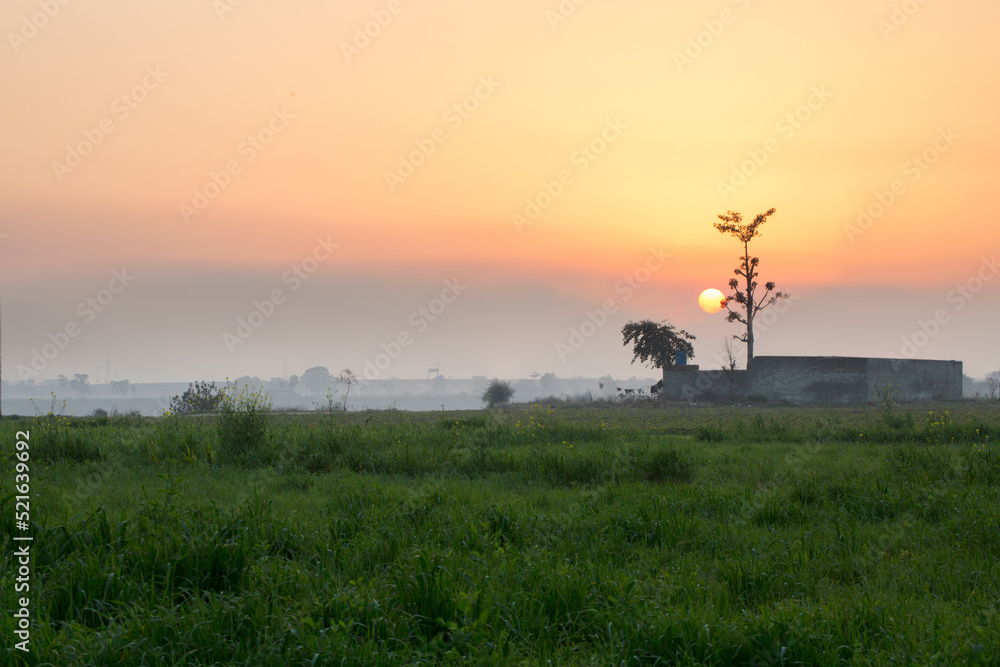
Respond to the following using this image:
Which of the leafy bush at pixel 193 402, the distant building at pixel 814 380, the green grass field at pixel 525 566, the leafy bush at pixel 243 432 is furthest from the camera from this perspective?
the leafy bush at pixel 193 402

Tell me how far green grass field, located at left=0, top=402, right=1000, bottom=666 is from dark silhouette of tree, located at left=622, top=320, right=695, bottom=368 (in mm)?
40711

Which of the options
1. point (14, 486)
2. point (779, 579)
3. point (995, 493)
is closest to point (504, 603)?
point (779, 579)


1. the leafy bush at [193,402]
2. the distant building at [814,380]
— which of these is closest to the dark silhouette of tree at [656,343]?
the distant building at [814,380]

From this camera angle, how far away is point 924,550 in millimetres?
5922

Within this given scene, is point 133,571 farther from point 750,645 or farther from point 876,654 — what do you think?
point 876,654

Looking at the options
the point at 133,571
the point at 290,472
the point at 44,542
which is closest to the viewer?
the point at 133,571

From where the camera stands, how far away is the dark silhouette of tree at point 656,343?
5066cm

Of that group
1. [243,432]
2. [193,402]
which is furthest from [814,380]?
[193,402]

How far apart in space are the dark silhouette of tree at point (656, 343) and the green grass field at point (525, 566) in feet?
134

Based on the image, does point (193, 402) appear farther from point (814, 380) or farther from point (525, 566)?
point (525, 566)

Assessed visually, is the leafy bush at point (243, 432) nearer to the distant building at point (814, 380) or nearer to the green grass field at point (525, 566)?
the green grass field at point (525, 566)

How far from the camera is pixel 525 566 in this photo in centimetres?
534

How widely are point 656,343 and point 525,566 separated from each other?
47.1 metres

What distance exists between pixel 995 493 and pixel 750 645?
18.9ft
